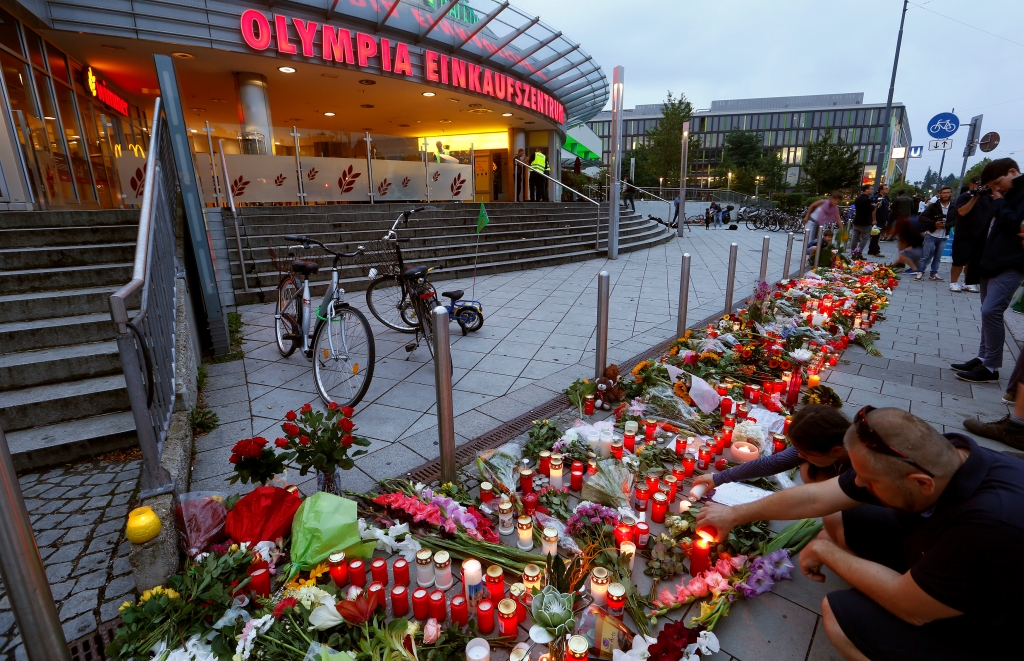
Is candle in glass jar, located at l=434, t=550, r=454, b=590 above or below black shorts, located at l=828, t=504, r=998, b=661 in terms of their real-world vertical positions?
below

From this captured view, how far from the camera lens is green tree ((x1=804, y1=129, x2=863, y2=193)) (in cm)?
3219

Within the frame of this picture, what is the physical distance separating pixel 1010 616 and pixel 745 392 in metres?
2.82

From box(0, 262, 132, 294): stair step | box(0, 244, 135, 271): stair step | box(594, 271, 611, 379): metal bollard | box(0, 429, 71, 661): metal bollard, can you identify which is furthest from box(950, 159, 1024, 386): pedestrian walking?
box(0, 244, 135, 271): stair step

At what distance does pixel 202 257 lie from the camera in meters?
4.71

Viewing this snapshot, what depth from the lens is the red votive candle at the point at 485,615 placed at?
1.92m

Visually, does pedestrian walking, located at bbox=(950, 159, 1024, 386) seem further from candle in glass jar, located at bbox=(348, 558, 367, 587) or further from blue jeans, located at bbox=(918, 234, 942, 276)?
blue jeans, located at bbox=(918, 234, 942, 276)

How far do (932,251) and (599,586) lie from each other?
1124 centimetres

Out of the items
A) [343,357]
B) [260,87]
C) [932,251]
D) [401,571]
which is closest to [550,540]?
[401,571]

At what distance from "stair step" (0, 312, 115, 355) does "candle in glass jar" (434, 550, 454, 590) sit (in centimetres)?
306

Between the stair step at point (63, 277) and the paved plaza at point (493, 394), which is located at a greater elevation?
the stair step at point (63, 277)

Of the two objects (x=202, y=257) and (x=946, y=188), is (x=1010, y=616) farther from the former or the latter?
(x=946, y=188)

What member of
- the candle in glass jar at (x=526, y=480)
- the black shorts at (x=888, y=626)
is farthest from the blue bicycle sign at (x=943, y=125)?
the candle in glass jar at (x=526, y=480)

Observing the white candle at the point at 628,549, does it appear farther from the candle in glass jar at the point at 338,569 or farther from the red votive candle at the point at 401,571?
the candle in glass jar at the point at 338,569

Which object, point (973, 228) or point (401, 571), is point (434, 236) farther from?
point (401, 571)
